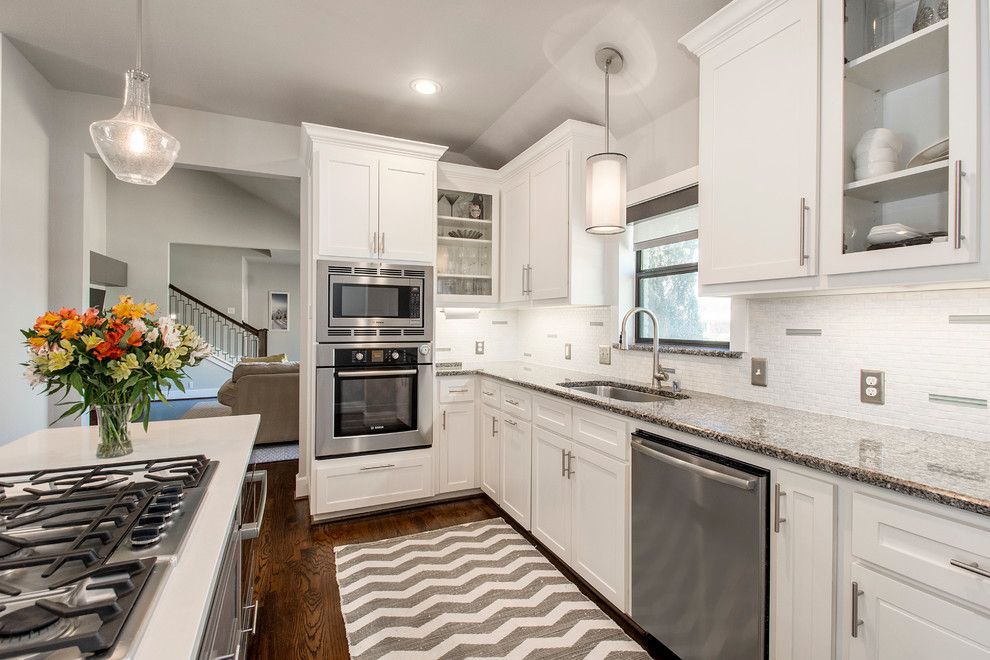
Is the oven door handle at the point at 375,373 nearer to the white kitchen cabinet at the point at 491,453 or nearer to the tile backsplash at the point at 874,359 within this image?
the white kitchen cabinet at the point at 491,453

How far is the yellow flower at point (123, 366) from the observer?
1.30 meters

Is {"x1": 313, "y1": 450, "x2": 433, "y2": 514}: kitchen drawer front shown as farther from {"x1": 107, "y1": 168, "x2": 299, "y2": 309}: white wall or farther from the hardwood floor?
{"x1": 107, "y1": 168, "x2": 299, "y2": 309}: white wall

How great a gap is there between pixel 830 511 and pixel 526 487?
1755mm

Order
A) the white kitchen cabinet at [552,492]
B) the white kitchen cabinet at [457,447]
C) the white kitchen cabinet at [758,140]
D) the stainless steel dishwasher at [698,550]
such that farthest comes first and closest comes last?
1. the white kitchen cabinet at [457,447]
2. the white kitchen cabinet at [552,492]
3. the white kitchen cabinet at [758,140]
4. the stainless steel dishwasher at [698,550]

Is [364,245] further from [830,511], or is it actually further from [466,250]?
[830,511]

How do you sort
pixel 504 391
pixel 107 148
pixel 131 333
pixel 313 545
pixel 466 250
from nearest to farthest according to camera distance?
1. pixel 131 333
2. pixel 107 148
3. pixel 313 545
4. pixel 504 391
5. pixel 466 250

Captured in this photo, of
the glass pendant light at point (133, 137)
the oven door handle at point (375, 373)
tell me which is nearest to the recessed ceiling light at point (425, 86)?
the glass pendant light at point (133, 137)

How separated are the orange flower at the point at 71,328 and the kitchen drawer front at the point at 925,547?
208cm

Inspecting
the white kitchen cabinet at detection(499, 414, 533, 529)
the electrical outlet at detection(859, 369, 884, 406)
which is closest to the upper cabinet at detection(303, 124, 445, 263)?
the white kitchen cabinet at detection(499, 414, 533, 529)

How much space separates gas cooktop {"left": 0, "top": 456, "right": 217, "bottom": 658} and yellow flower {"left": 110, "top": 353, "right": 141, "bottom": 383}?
0.80 ft

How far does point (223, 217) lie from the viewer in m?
7.89

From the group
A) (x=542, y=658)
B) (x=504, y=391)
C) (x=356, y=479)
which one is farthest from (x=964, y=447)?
(x=356, y=479)

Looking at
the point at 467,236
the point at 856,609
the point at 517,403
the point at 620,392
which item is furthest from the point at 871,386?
the point at 467,236

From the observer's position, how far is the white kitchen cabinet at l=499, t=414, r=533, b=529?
2.77 meters
